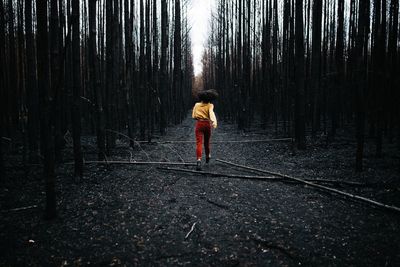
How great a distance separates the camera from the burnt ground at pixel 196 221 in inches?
101

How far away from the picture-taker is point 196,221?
3367 millimetres

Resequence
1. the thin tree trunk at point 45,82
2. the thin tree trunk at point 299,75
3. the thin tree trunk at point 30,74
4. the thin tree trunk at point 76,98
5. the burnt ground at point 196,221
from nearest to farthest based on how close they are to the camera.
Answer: the burnt ground at point 196,221, the thin tree trunk at point 45,82, the thin tree trunk at point 30,74, the thin tree trunk at point 76,98, the thin tree trunk at point 299,75

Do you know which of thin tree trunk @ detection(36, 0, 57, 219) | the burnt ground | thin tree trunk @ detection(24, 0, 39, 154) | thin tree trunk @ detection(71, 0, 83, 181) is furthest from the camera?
thin tree trunk @ detection(71, 0, 83, 181)

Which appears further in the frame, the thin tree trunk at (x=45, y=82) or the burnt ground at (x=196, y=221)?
the thin tree trunk at (x=45, y=82)

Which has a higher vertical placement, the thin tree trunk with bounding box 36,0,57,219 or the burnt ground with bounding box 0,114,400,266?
the thin tree trunk with bounding box 36,0,57,219

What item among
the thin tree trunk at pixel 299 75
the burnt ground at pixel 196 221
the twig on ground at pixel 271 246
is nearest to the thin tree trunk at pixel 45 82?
the burnt ground at pixel 196 221

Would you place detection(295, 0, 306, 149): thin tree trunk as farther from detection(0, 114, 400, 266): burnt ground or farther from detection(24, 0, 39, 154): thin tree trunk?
detection(24, 0, 39, 154): thin tree trunk

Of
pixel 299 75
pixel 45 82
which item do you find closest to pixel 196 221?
pixel 45 82

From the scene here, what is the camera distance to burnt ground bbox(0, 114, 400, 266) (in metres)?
2.57

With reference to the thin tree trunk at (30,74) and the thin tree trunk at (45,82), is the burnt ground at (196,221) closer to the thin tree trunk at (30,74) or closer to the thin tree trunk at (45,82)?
the thin tree trunk at (45,82)

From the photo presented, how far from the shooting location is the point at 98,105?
19.6 feet

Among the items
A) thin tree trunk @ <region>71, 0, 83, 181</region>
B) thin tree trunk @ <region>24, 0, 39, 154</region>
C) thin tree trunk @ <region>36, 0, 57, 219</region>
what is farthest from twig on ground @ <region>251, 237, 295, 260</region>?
thin tree trunk @ <region>24, 0, 39, 154</region>

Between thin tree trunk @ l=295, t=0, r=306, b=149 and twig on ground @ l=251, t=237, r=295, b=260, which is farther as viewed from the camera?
thin tree trunk @ l=295, t=0, r=306, b=149

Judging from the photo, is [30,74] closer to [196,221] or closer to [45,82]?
[45,82]
